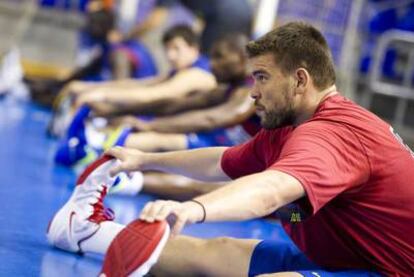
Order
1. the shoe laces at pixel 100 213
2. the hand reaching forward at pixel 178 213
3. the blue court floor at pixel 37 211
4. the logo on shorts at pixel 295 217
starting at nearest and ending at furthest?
the hand reaching forward at pixel 178 213 < the logo on shorts at pixel 295 217 < the blue court floor at pixel 37 211 < the shoe laces at pixel 100 213

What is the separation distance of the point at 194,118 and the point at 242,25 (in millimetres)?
2974

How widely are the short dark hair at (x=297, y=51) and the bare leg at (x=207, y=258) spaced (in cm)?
67

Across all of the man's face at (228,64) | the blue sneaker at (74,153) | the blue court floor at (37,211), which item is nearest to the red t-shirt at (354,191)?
the blue court floor at (37,211)

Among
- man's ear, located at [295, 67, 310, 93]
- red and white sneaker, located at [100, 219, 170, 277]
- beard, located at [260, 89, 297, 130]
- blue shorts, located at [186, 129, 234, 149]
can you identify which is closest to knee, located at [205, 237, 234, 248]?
beard, located at [260, 89, 297, 130]

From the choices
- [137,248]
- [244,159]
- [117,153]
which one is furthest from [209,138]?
[137,248]

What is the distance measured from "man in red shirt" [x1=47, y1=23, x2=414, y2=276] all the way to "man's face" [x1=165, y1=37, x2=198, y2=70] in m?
3.81

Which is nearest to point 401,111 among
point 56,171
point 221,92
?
point 221,92

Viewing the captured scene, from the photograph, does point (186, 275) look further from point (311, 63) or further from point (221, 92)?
point (221, 92)

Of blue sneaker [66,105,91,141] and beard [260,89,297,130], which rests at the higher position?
beard [260,89,297,130]

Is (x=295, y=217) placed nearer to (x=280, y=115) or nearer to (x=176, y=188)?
(x=280, y=115)

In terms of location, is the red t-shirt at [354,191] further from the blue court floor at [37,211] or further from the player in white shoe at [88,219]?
the blue court floor at [37,211]

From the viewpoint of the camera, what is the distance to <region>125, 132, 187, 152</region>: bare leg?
5352 millimetres

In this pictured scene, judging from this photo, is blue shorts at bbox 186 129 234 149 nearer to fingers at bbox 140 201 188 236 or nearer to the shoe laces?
the shoe laces

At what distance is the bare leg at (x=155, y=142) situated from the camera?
5.35 m
